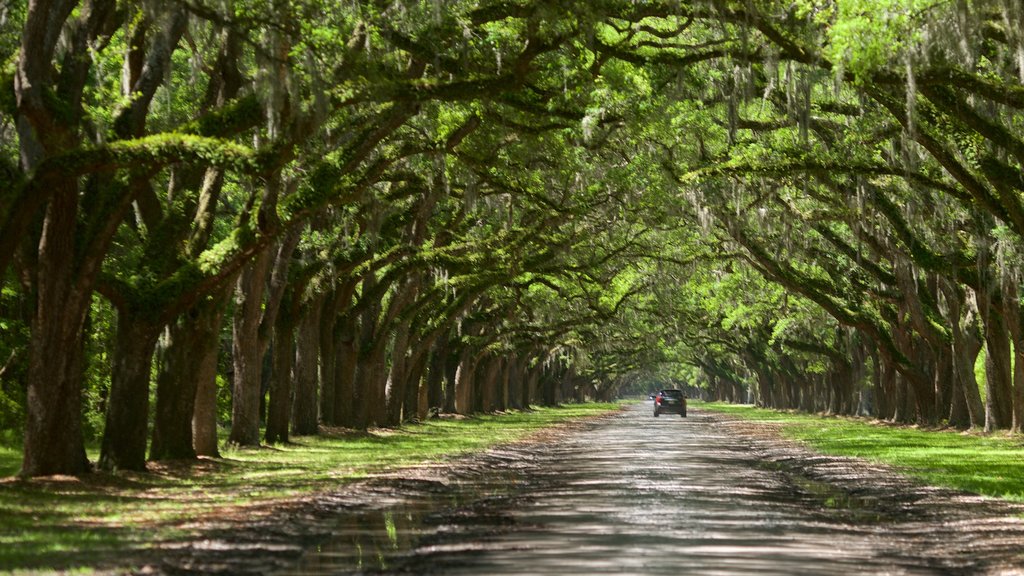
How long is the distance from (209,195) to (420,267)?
1412cm

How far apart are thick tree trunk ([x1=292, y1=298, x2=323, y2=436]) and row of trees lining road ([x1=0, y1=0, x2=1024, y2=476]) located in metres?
0.06

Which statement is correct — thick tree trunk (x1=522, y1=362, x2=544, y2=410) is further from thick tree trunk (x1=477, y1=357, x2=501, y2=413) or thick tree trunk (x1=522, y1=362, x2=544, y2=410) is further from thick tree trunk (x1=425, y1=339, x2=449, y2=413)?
thick tree trunk (x1=425, y1=339, x2=449, y2=413)

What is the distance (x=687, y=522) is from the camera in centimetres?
1409

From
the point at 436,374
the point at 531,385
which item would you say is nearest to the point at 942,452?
the point at 436,374

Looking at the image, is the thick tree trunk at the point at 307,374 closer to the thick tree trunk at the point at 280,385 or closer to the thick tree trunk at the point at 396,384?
the thick tree trunk at the point at 280,385

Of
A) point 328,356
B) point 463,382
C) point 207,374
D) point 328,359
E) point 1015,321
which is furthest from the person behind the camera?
point 463,382

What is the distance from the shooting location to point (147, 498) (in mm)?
16797

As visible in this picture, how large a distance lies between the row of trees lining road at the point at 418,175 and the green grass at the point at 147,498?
0.97m

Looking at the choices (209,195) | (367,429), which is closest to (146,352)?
(209,195)

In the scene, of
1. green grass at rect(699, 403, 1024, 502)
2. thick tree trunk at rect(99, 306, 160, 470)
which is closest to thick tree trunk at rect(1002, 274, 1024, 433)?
green grass at rect(699, 403, 1024, 502)

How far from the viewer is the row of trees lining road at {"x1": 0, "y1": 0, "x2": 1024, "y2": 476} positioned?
17.7 meters

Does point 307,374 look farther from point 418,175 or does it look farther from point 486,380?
point 486,380

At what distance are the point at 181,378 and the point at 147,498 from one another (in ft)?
20.6

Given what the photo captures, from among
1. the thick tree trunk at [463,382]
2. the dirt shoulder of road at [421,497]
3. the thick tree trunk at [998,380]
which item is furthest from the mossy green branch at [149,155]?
the thick tree trunk at [463,382]
